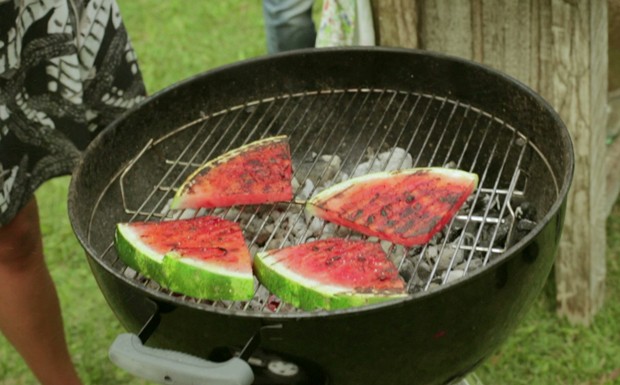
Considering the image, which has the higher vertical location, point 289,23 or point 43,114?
point 43,114

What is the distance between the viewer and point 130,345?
1489mm

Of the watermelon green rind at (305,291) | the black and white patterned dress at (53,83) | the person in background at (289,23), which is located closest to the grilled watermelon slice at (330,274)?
the watermelon green rind at (305,291)

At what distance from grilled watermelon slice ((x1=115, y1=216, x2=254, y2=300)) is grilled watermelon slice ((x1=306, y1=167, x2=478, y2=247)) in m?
0.22

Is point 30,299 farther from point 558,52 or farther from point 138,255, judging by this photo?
point 558,52

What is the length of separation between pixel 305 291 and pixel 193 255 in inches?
10.2

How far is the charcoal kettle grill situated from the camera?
57.9 inches

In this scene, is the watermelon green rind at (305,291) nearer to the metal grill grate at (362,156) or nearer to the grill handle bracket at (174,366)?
the metal grill grate at (362,156)

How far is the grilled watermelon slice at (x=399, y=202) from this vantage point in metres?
1.79

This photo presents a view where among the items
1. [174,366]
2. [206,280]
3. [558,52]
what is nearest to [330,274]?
[206,280]

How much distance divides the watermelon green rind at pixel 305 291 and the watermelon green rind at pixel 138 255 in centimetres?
20

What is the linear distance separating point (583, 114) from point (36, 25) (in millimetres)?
1594

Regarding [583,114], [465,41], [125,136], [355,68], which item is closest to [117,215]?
[125,136]

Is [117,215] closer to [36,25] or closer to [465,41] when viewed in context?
[36,25]

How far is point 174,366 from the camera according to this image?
143 cm
